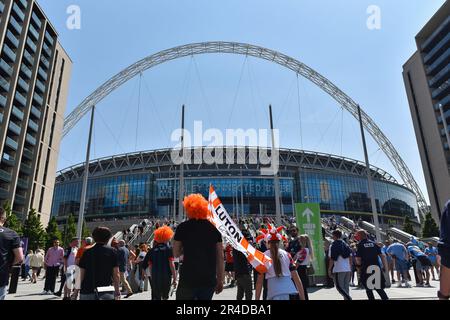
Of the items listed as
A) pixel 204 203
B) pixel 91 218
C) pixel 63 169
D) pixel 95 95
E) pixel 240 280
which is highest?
pixel 95 95

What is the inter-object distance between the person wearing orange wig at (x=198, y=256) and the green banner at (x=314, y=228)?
9.26m

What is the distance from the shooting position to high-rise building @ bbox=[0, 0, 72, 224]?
53.2 m

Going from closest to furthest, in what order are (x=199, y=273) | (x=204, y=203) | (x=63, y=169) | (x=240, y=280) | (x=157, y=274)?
(x=199, y=273)
(x=204, y=203)
(x=157, y=274)
(x=240, y=280)
(x=63, y=169)

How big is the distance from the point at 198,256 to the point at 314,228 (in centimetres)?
1014

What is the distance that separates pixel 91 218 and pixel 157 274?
8640cm

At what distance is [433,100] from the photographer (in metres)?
68.1

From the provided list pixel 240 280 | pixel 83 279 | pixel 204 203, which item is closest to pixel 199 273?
pixel 204 203

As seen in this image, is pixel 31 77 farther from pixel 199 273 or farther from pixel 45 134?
pixel 199 273

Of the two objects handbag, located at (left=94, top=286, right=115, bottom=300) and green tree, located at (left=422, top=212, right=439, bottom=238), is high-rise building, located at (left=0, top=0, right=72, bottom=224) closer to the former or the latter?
handbag, located at (left=94, top=286, right=115, bottom=300)

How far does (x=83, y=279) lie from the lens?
4555 millimetres

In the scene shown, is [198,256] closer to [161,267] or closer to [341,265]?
[161,267]

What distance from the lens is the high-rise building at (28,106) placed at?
2096 inches

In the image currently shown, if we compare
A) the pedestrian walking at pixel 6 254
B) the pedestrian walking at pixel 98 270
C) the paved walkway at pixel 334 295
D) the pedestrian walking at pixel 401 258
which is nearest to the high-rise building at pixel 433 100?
the pedestrian walking at pixel 401 258

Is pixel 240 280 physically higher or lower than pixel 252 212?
lower
